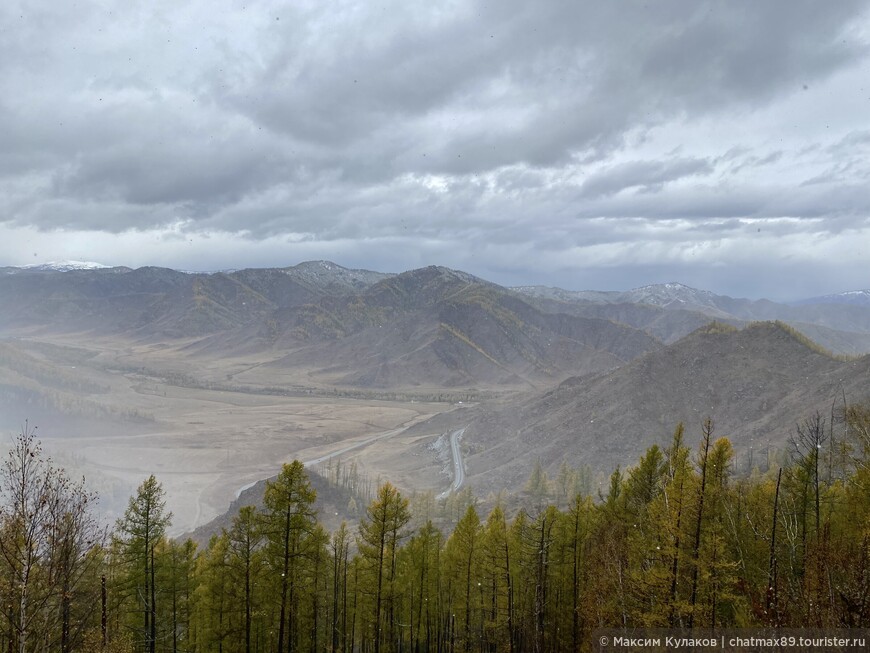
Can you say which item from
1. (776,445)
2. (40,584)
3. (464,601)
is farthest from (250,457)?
(40,584)

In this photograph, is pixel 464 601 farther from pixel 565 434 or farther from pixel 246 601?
pixel 565 434

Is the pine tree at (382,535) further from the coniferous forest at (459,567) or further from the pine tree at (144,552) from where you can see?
the pine tree at (144,552)

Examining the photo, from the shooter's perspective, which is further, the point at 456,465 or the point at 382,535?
the point at 456,465

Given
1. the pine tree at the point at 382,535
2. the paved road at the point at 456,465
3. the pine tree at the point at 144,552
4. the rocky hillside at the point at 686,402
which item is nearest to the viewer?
the pine tree at the point at 144,552

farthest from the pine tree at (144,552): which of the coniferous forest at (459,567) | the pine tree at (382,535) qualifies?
the pine tree at (382,535)

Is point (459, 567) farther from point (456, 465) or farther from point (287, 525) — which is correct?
point (456, 465)

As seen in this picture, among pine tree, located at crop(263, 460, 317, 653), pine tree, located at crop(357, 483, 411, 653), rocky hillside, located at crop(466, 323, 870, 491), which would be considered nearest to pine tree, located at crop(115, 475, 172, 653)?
pine tree, located at crop(263, 460, 317, 653)

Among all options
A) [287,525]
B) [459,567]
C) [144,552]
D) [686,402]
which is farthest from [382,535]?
[686,402]
